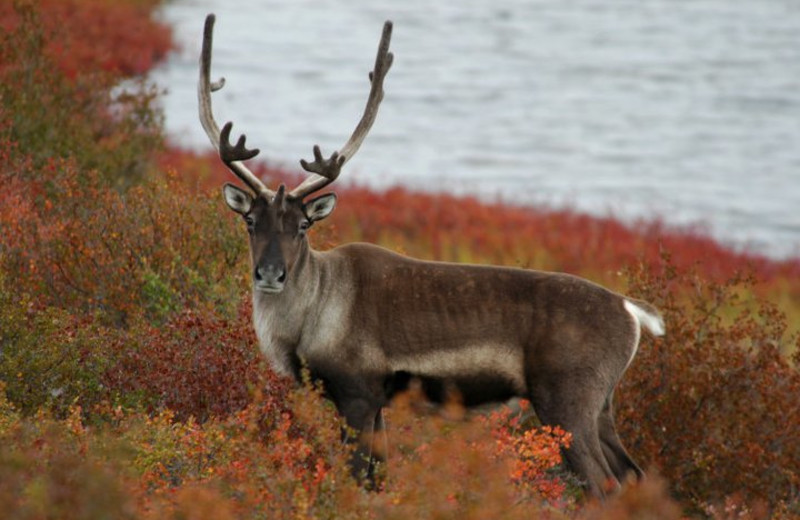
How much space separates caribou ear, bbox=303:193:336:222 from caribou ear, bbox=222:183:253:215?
0.32 metres

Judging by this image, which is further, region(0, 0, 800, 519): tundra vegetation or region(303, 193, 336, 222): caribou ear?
region(303, 193, 336, 222): caribou ear

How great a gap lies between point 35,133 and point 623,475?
21.6 feet

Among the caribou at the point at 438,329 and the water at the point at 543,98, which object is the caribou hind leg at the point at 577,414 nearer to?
the caribou at the point at 438,329

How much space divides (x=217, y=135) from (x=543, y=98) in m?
26.5

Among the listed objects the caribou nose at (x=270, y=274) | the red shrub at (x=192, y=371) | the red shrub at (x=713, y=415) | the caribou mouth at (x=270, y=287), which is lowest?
the red shrub at (x=713, y=415)

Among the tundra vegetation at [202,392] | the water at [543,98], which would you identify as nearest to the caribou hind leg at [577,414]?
the tundra vegetation at [202,392]

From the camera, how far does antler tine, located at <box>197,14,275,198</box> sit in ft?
24.0

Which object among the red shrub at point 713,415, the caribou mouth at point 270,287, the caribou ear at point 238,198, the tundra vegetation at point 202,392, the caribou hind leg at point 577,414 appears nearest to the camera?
the tundra vegetation at point 202,392

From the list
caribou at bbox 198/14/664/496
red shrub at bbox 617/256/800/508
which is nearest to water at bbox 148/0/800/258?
red shrub at bbox 617/256/800/508

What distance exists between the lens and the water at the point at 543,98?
25188 mm

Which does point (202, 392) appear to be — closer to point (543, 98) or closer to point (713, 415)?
point (713, 415)

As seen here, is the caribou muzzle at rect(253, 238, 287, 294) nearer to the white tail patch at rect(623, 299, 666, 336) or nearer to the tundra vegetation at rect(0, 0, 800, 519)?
the tundra vegetation at rect(0, 0, 800, 519)

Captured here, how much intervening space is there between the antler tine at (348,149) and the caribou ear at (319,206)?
0.20ft

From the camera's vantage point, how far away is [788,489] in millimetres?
8711
